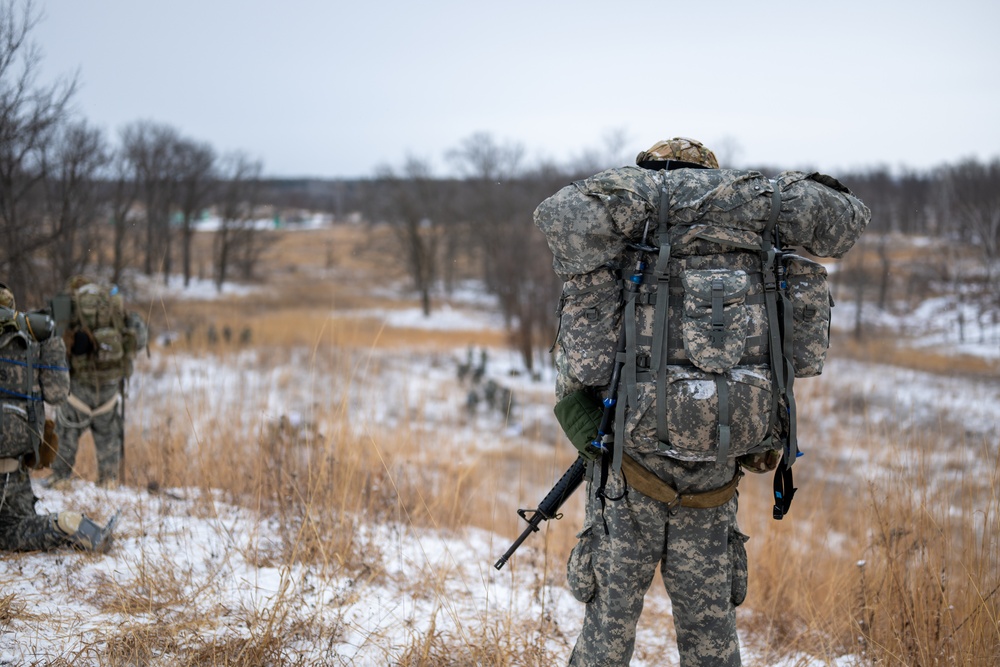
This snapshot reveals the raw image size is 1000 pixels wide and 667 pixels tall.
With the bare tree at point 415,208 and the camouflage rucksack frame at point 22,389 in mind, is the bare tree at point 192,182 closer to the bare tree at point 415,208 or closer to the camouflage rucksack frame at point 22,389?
the bare tree at point 415,208

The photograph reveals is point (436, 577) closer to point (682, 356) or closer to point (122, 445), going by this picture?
point (682, 356)

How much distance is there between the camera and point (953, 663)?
2.08 meters

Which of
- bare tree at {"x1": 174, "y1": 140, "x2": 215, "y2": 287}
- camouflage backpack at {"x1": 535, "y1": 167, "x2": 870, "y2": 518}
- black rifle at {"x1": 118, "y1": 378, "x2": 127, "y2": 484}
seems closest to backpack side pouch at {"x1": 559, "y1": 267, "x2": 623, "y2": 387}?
camouflage backpack at {"x1": 535, "y1": 167, "x2": 870, "y2": 518}

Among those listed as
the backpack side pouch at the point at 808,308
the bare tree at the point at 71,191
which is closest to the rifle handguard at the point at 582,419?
the backpack side pouch at the point at 808,308

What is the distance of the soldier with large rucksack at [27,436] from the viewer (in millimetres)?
2641

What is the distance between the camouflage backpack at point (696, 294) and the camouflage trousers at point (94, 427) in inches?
180

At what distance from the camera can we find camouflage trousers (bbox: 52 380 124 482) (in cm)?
482

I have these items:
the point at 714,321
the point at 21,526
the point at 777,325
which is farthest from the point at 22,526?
the point at 777,325

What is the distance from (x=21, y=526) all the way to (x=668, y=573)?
2712 millimetres

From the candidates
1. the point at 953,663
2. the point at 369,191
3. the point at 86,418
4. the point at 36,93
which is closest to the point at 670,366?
the point at 953,663

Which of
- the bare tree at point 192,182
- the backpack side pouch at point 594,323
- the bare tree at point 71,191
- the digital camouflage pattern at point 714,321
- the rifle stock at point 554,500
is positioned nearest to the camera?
the digital camouflage pattern at point 714,321

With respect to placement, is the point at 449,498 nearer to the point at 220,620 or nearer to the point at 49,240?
the point at 220,620

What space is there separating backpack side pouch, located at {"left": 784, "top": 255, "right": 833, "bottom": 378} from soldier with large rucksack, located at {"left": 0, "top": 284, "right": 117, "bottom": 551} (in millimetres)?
2791

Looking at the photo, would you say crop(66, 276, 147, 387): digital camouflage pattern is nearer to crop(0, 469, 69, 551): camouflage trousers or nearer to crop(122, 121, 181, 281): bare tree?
crop(0, 469, 69, 551): camouflage trousers
